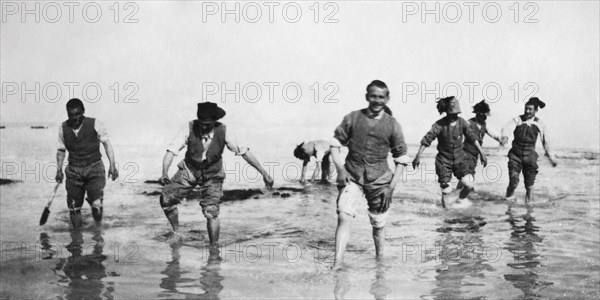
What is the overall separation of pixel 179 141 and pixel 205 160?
37 cm

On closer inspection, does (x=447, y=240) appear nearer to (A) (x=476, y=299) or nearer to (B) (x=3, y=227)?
(A) (x=476, y=299)

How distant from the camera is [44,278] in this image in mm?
5430

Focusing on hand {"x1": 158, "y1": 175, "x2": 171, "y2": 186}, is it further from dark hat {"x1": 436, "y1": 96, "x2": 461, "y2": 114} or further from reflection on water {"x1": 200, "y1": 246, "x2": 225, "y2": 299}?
dark hat {"x1": 436, "y1": 96, "x2": 461, "y2": 114}

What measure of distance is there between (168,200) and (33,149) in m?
15.8

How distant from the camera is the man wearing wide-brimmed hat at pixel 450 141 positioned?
916 centimetres

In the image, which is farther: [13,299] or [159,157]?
[159,157]

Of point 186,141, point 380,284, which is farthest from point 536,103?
point 186,141

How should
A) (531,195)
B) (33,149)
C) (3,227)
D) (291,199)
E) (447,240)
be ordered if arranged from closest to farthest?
1. (447,240)
2. (3,227)
3. (531,195)
4. (291,199)
5. (33,149)

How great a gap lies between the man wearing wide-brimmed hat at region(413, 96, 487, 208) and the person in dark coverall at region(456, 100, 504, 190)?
13 centimetres

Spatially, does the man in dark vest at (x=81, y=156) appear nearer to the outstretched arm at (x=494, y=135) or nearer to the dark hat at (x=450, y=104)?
the dark hat at (x=450, y=104)

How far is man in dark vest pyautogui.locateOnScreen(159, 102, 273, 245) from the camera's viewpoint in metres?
6.43

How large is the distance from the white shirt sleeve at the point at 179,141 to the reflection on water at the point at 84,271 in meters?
1.43

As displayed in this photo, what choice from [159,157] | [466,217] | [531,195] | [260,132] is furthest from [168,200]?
[260,132]

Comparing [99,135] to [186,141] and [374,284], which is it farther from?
[374,284]
